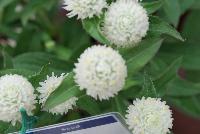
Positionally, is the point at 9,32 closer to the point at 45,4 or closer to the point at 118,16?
the point at 45,4

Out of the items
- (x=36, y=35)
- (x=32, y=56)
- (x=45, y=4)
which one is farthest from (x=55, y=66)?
(x=36, y=35)

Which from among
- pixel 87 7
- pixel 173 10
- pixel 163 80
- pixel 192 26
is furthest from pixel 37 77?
pixel 192 26

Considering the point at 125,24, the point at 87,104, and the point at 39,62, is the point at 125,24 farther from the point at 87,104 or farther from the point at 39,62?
the point at 39,62

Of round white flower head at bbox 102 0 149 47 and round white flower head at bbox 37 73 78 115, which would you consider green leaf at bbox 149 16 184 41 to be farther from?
round white flower head at bbox 37 73 78 115

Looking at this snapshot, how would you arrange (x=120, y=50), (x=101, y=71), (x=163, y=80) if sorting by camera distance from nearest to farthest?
(x=101, y=71) < (x=120, y=50) < (x=163, y=80)

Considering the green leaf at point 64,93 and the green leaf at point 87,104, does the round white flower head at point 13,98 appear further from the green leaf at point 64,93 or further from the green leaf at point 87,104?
the green leaf at point 87,104

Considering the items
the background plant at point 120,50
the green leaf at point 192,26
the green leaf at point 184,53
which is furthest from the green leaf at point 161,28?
the green leaf at point 192,26

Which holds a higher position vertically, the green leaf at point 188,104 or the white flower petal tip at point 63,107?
the green leaf at point 188,104
